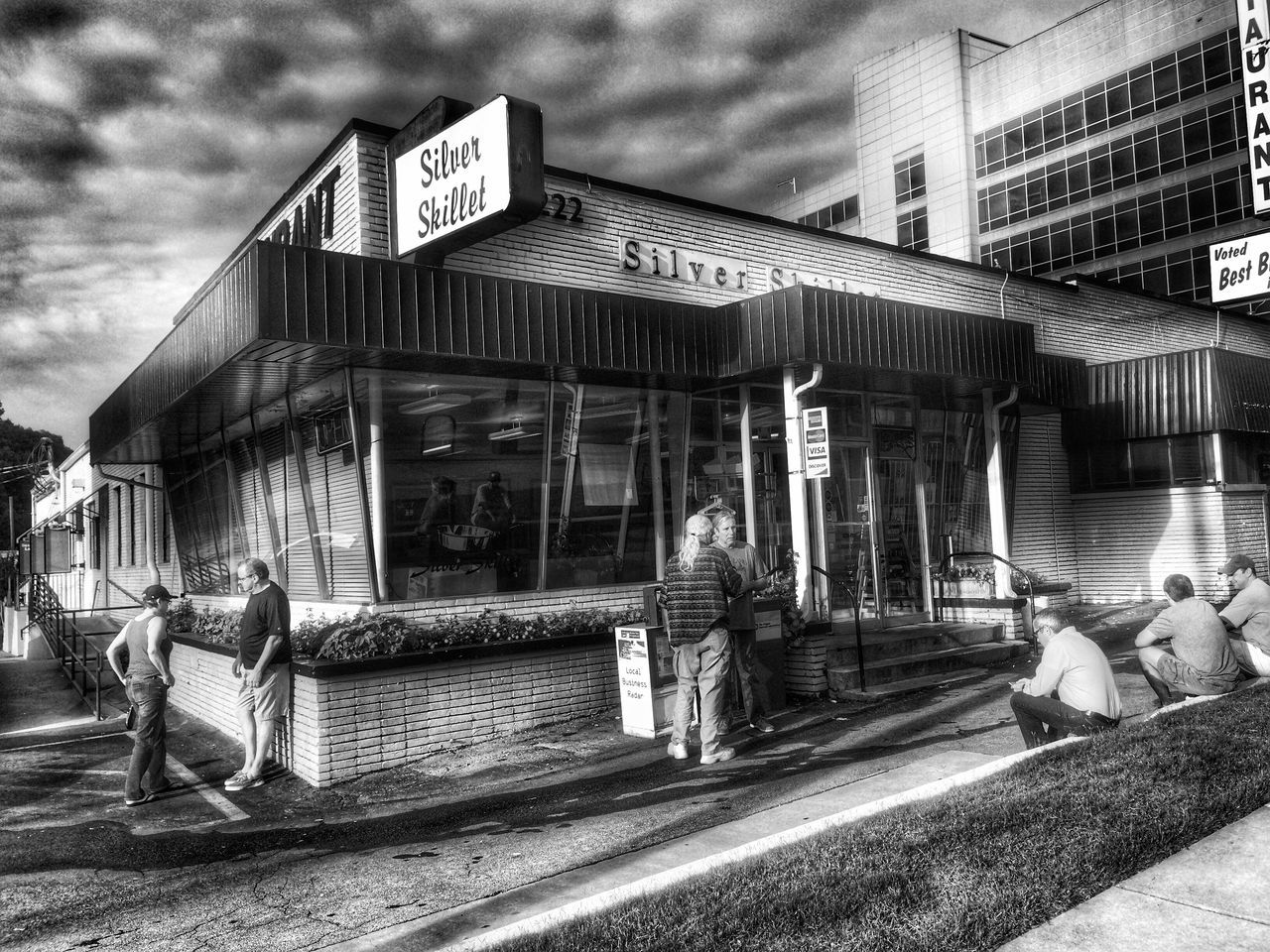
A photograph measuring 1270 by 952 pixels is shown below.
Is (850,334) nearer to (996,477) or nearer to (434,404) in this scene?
(996,477)

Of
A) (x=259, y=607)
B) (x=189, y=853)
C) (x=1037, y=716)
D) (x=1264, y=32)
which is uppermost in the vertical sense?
(x=1264, y=32)

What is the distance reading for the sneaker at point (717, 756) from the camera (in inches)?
317

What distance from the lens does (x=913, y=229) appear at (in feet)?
153

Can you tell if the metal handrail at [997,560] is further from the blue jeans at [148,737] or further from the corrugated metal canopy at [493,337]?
the blue jeans at [148,737]

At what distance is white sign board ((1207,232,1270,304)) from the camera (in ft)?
51.4

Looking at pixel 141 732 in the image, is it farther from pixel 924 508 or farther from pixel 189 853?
pixel 924 508

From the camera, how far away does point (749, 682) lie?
359 inches

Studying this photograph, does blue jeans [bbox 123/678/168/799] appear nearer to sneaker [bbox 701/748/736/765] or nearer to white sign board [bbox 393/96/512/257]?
sneaker [bbox 701/748/736/765]

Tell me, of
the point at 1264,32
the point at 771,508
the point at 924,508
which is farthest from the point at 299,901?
the point at 1264,32

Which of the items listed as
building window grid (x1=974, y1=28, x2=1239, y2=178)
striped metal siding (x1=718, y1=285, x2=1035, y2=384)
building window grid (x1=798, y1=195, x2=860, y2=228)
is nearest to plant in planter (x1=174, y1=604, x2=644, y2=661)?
striped metal siding (x1=718, y1=285, x2=1035, y2=384)

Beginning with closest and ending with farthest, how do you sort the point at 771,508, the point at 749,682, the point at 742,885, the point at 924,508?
1. the point at 742,885
2. the point at 749,682
3. the point at 771,508
4. the point at 924,508

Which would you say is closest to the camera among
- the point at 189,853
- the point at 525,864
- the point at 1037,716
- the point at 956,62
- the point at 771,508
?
the point at 525,864

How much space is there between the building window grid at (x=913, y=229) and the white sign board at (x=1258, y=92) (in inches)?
1289

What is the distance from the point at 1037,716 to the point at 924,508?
24.0 feet
